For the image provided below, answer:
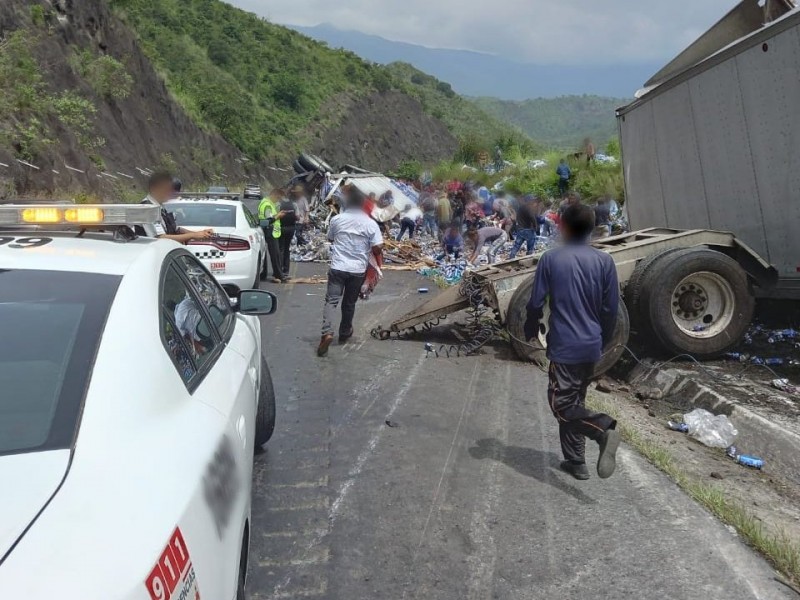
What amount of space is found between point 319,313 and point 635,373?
4729 millimetres

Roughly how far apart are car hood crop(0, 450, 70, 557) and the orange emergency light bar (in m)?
1.50

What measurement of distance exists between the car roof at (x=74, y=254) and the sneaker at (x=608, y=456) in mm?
2716

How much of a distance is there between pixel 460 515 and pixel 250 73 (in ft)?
205

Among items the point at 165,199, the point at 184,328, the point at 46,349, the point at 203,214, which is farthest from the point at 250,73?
the point at 46,349

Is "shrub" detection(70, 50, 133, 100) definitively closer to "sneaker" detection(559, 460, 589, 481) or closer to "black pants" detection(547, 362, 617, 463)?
"black pants" detection(547, 362, 617, 463)

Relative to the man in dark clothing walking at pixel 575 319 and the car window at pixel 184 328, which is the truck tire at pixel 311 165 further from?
the car window at pixel 184 328

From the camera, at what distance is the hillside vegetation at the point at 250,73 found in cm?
4647

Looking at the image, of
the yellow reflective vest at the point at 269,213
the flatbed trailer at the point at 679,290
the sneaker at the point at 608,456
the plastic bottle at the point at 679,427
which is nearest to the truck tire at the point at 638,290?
the flatbed trailer at the point at 679,290

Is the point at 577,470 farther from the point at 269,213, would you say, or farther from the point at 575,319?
the point at 269,213

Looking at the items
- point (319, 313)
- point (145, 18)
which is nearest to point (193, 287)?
point (319, 313)

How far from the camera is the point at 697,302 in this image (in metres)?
7.93

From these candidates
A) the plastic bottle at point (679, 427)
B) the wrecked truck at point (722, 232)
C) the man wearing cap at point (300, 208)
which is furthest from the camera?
the man wearing cap at point (300, 208)

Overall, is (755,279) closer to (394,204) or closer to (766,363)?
(766,363)

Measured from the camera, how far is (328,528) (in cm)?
396
